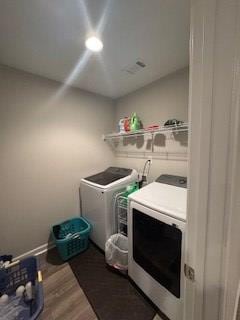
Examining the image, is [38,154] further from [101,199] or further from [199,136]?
[199,136]

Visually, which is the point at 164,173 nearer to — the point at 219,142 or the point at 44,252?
the point at 219,142

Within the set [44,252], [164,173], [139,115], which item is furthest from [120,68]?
[44,252]

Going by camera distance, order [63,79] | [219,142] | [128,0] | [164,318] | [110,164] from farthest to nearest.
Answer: [110,164] < [63,79] < [164,318] < [128,0] < [219,142]

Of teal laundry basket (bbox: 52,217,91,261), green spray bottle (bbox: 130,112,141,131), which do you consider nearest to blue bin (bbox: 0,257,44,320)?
teal laundry basket (bbox: 52,217,91,261)

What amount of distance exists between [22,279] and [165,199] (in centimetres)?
145

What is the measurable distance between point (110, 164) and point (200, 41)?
2.39m

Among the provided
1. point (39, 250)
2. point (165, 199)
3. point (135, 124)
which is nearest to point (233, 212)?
point (165, 199)

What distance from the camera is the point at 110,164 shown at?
275 centimetres

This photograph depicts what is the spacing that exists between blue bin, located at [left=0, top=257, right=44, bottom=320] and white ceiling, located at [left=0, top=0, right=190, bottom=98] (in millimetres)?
1915

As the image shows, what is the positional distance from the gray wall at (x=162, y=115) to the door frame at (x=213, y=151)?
4.63 feet

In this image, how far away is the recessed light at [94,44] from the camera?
1271 millimetres

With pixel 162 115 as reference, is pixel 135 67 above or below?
above

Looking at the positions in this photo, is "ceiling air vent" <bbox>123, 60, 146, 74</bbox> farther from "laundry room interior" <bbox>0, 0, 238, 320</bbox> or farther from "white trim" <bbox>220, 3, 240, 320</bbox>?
"white trim" <bbox>220, 3, 240, 320</bbox>

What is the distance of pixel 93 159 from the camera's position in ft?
8.14
